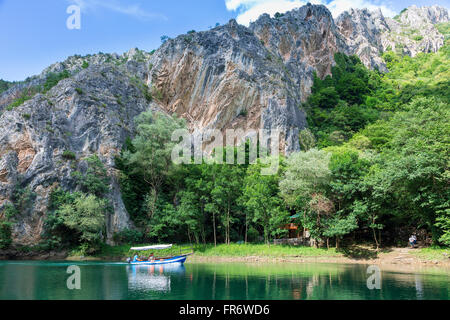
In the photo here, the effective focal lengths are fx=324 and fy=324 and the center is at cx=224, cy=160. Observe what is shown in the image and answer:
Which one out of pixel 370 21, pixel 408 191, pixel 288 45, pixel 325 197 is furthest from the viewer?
pixel 370 21

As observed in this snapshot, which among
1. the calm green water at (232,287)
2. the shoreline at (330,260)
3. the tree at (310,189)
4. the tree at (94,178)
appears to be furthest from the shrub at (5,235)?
the tree at (310,189)

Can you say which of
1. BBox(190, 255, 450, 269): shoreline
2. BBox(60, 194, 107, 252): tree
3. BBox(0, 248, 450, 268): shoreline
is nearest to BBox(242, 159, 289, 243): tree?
BBox(190, 255, 450, 269): shoreline

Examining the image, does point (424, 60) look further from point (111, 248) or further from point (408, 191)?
point (111, 248)

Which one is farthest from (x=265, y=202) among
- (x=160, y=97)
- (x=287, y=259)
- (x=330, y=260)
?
(x=160, y=97)

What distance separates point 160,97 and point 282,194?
4136 cm

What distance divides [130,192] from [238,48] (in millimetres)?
37349

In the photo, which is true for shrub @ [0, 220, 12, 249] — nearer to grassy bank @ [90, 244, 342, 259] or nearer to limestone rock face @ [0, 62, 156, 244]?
limestone rock face @ [0, 62, 156, 244]

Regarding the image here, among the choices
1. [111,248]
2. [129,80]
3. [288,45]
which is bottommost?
[111,248]

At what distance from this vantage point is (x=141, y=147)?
48.1 metres

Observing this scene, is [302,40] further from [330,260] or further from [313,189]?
[330,260]

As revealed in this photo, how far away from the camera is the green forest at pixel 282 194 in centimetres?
3055

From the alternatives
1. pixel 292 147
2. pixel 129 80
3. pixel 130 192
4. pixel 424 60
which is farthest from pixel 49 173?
pixel 424 60

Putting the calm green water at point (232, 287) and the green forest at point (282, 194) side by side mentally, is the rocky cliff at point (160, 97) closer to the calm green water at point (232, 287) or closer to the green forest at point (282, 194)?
the green forest at point (282, 194)

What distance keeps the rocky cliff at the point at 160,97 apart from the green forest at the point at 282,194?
2741 mm
